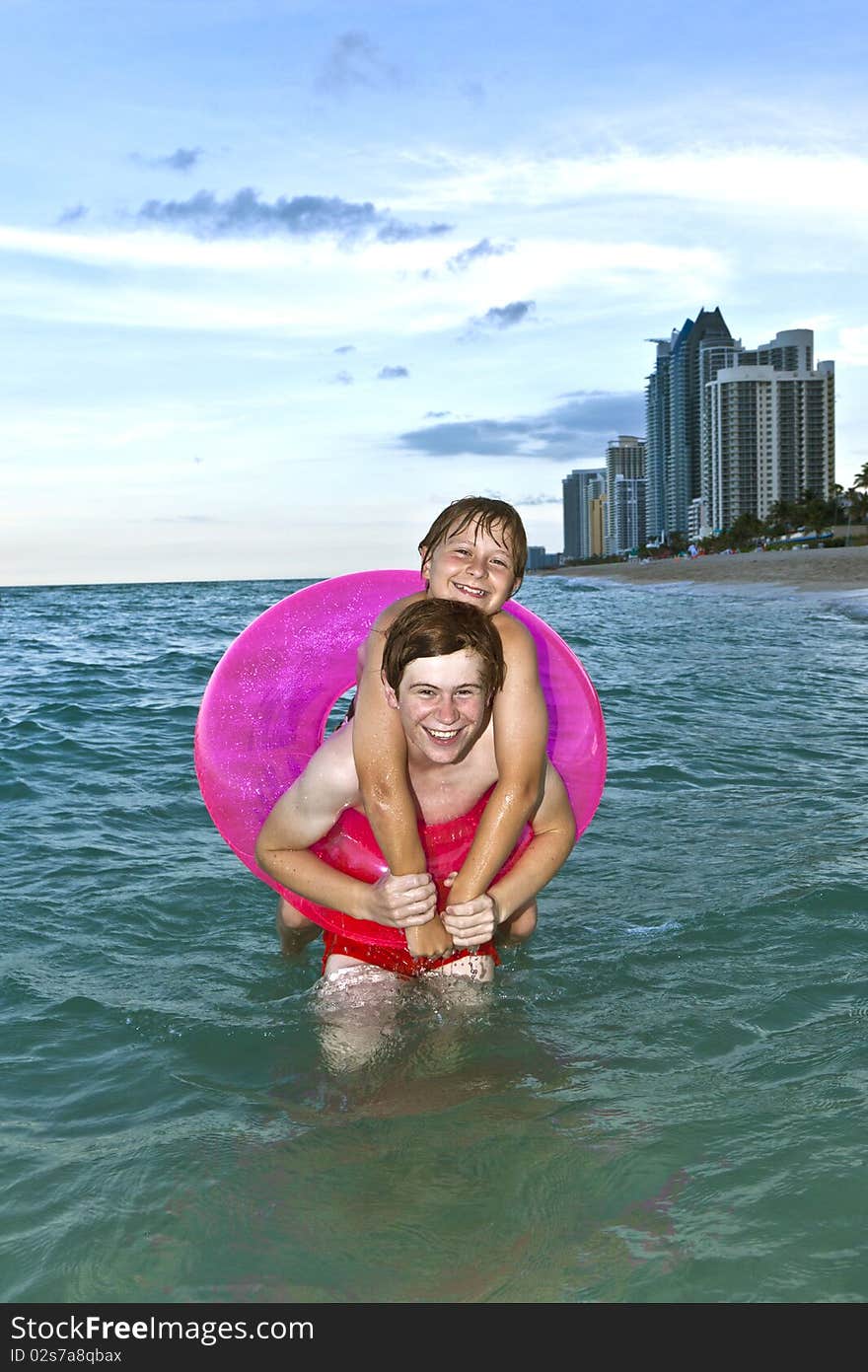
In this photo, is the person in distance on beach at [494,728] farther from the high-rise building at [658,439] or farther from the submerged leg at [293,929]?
the high-rise building at [658,439]

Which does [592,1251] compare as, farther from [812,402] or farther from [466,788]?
[812,402]

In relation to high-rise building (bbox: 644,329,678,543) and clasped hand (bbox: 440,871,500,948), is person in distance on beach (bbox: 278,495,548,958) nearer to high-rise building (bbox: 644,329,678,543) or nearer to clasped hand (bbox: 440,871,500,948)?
clasped hand (bbox: 440,871,500,948)

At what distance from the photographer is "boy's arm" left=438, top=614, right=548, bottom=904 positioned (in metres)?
2.91

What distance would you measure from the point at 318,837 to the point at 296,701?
2.69 ft

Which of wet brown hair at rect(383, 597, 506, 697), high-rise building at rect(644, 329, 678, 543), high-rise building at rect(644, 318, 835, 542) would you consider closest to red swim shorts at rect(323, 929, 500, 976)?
wet brown hair at rect(383, 597, 506, 697)

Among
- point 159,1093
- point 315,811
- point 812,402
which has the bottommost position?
point 159,1093

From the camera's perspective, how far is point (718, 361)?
142 metres

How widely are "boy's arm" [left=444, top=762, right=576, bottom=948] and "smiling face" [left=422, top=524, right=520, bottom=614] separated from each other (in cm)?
55

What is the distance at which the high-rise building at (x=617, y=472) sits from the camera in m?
182

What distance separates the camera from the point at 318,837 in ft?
10.5

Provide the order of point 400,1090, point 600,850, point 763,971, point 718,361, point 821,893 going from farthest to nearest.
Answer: point 718,361, point 600,850, point 821,893, point 763,971, point 400,1090

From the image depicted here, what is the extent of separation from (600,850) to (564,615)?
81.2ft

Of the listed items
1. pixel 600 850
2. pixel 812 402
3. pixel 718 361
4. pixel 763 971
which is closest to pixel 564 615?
pixel 600 850

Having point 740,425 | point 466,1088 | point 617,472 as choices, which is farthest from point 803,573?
point 617,472
